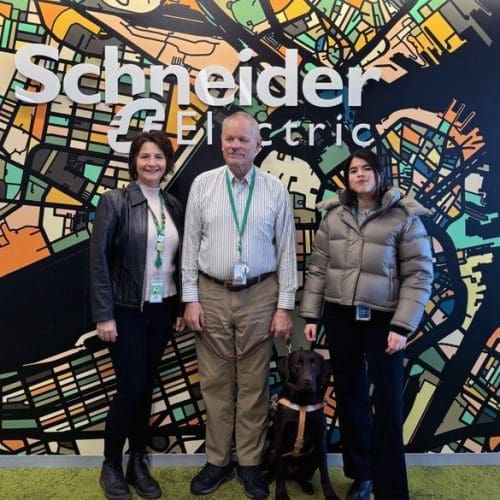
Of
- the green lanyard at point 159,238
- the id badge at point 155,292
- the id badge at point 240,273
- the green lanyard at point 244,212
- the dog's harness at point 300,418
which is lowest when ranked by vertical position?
the dog's harness at point 300,418

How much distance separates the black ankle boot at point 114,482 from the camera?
91.0 inches

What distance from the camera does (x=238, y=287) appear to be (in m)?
2.31

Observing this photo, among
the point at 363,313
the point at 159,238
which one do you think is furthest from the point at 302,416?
the point at 159,238

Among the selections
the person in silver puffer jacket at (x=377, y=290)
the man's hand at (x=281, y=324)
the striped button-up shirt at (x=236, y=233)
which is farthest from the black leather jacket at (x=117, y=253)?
the person in silver puffer jacket at (x=377, y=290)

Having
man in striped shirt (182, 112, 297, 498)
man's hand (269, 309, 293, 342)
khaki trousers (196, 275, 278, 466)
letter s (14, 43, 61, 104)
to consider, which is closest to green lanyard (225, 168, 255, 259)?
man in striped shirt (182, 112, 297, 498)

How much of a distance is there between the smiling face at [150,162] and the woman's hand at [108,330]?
682 mm

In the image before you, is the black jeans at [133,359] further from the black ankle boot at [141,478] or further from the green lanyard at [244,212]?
the green lanyard at [244,212]

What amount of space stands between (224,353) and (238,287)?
1.15 feet

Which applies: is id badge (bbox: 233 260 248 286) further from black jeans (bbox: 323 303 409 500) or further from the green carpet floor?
the green carpet floor

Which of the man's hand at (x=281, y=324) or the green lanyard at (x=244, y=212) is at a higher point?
the green lanyard at (x=244, y=212)

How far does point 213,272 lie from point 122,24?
1.39m

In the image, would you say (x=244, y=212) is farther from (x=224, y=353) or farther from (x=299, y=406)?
(x=299, y=406)

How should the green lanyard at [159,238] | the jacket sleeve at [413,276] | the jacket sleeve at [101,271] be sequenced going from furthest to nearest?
the green lanyard at [159,238] → the jacket sleeve at [101,271] → the jacket sleeve at [413,276]

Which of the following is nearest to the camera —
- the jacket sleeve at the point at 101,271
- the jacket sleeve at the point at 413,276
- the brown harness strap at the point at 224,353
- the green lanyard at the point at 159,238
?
the jacket sleeve at the point at 413,276
